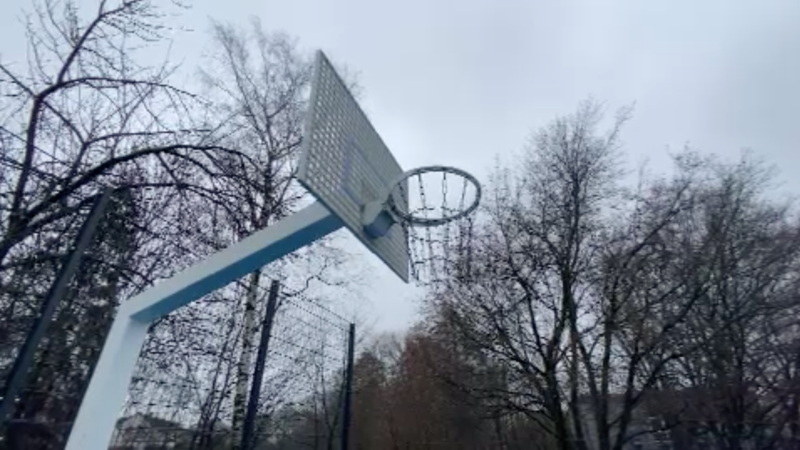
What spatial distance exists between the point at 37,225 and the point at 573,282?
11251 millimetres

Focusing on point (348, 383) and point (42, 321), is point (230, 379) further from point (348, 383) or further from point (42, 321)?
point (42, 321)

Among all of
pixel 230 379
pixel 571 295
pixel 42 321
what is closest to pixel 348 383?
pixel 230 379

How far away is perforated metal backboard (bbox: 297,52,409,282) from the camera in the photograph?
2.85m

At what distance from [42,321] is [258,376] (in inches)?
66.2

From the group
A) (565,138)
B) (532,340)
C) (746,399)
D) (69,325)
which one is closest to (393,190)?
(69,325)

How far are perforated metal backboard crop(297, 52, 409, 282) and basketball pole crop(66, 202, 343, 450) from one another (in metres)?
0.19

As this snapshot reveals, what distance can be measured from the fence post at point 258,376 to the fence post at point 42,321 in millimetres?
1501

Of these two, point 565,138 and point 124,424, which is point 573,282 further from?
point 124,424

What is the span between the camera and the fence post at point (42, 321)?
2.55 meters

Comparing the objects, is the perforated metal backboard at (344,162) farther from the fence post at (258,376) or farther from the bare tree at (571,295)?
the bare tree at (571,295)

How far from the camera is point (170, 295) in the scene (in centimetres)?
320

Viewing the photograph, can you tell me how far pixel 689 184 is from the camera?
12898 millimetres

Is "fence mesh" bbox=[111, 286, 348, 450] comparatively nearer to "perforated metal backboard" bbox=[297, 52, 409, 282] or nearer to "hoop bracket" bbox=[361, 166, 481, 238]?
"perforated metal backboard" bbox=[297, 52, 409, 282]

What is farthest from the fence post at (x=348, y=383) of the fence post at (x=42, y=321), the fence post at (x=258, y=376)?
the fence post at (x=42, y=321)
